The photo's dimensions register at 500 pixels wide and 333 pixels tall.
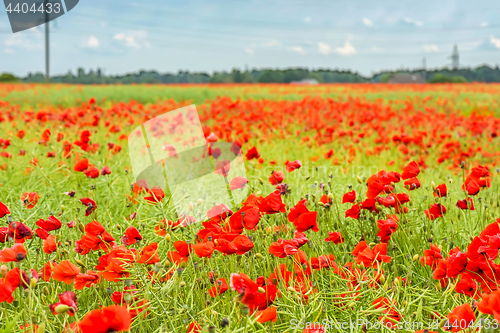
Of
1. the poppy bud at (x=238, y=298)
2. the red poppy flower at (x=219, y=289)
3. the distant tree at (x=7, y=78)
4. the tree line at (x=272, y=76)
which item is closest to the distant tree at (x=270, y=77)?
the tree line at (x=272, y=76)

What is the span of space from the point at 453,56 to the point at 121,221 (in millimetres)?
63125

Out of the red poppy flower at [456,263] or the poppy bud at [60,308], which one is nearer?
the poppy bud at [60,308]

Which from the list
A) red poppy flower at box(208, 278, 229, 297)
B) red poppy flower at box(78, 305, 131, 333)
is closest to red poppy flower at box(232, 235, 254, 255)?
red poppy flower at box(208, 278, 229, 297)

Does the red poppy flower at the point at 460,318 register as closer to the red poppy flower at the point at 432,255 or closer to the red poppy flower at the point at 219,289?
the red poppy flower at the point at 432,255

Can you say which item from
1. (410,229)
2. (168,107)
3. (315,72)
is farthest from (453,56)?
(410,229)

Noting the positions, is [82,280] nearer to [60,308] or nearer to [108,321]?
[60,308]

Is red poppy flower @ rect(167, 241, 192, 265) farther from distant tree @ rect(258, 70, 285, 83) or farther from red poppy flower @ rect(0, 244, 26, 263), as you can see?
distant tree @ rect(258, 70, 285, 83)

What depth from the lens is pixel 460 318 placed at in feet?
3.09

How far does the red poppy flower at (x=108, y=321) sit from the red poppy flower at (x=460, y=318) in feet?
2.53

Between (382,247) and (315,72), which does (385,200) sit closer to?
(382,247)

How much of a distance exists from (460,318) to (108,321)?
0.82 meters

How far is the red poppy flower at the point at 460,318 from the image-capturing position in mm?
939

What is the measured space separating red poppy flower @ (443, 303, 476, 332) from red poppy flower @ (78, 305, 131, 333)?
770mm

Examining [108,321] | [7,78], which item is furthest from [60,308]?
[7,78]
